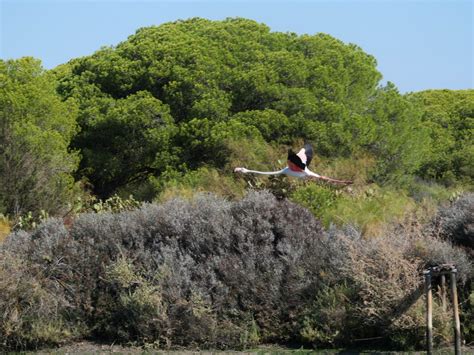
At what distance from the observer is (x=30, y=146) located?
1024 inches

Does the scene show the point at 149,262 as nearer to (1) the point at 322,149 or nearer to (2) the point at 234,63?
(1) the point at 322,149

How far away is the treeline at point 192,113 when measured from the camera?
88.2ft

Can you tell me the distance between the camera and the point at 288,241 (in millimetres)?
15266

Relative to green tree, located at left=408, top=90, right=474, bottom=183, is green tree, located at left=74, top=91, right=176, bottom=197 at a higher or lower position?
lower

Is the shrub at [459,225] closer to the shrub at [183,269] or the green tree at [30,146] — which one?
the shrub at [183,269]

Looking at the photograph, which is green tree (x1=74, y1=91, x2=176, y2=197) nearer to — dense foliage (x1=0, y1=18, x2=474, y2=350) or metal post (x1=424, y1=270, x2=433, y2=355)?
dense foliage (x1=0, y1=18, x2=474, y2=350)

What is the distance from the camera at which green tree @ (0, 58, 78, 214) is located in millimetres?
25812

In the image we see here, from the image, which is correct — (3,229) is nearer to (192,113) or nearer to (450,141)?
A: (192,113)

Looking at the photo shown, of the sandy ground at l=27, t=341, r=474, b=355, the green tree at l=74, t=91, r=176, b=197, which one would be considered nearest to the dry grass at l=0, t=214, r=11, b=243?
the sandy ground at l=27, t=341, r=474, b=355

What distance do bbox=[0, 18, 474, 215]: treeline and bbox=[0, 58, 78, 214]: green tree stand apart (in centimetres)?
3

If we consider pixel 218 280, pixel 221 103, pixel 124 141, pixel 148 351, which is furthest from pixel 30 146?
pixel 148 351

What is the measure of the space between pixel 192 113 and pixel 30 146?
6420 millimetres

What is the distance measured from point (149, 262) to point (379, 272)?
148 inches

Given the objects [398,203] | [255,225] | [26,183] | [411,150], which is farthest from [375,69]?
[255,225]
